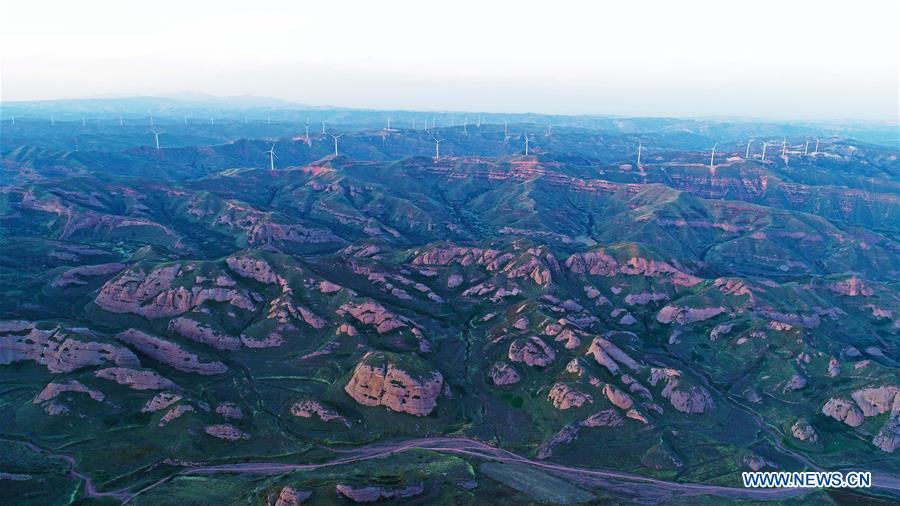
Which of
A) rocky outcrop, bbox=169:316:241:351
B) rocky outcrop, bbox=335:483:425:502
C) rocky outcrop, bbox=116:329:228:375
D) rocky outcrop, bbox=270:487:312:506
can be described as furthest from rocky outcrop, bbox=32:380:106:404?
rocky outcrop, bbox=335:483:425:502

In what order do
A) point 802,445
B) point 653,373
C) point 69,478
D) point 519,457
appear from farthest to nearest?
point 653,373, point 802,445, point 519,457, point 69,478

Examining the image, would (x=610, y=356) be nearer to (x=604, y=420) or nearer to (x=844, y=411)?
(x=604, y=420)

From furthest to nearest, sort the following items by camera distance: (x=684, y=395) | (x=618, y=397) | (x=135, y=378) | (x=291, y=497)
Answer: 1. (x=684, y=395)
2. (x=618, y=397)
3. (x=135, y=378)
4. (x=291, y=497)

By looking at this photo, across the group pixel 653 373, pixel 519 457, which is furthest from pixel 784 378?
pixel 519 457

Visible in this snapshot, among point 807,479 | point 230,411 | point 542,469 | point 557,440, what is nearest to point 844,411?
point 807,479

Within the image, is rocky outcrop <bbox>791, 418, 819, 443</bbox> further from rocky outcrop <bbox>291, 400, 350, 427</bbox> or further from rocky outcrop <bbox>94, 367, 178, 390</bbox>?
rocky outcrop <bbox>94, 367, 178, 390</bbox>

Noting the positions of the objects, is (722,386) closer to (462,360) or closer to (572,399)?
(572,399)
